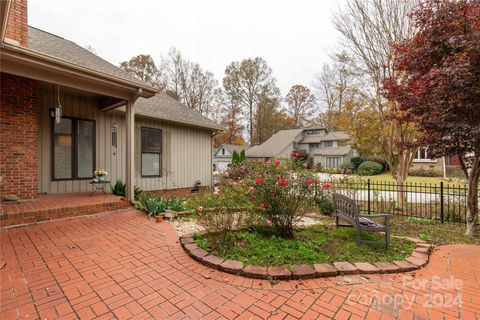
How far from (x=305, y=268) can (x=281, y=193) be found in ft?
3.93

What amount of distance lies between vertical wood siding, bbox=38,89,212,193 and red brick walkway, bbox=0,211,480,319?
10.5 feet

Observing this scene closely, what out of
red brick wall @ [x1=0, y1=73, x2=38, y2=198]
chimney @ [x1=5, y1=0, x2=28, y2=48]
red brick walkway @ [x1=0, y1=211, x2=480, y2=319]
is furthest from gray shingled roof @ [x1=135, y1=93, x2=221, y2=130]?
red brick walkway @ [x1=0, y1=211, x2=480, y2=319]

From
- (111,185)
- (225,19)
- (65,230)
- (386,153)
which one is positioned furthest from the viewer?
(225,19)

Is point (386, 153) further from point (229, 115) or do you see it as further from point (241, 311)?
point (229, 115)

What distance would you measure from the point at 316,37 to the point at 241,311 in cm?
914

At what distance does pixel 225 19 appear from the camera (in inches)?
445

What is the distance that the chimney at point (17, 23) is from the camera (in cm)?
503

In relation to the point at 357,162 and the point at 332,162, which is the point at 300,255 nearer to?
the point at 357,162

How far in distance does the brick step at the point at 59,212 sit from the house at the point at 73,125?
1.70ft

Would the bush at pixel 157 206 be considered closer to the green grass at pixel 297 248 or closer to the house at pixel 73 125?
the house at pixel 73 125

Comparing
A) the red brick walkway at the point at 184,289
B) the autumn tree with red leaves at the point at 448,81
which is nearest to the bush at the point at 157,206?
the red brick walkway at the point at 184,289

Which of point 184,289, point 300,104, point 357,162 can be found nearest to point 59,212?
point 184,289

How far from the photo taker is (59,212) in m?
4.55

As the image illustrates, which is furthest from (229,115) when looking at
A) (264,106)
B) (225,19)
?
(225,19)
